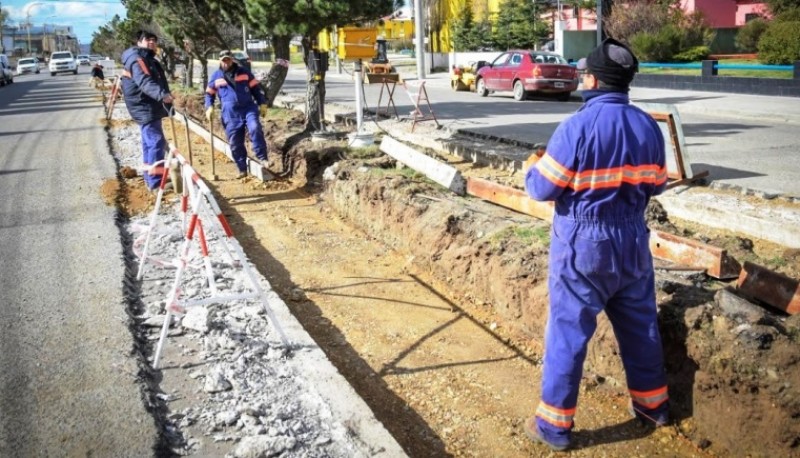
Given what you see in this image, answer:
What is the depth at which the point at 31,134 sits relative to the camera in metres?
17.0

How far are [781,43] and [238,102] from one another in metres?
17.2

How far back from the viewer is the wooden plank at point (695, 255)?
15.9 ft

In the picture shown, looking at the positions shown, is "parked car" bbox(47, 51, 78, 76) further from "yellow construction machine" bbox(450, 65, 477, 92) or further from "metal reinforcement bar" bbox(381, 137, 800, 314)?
"metal reinforcement bar" bbox(381, 137, 800, 314)

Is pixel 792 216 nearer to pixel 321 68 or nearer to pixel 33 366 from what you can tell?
pixel 33 366

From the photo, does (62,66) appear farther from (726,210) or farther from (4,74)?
(726,210)

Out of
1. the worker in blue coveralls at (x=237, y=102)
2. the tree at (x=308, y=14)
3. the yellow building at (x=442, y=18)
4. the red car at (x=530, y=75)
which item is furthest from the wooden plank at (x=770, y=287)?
the yellow building at (x=442, y=18)

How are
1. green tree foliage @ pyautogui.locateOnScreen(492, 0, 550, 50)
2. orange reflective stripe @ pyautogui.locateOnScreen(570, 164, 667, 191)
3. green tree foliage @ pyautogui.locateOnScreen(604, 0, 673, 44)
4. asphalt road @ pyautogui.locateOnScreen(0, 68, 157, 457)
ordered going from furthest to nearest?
green tree foliage @ pyautogui.locateOnScreen(492, 0, 550, 50) < green tree foliage @ pyautogui.locateOnScreen(604, 0, 673, 44) < asphalt road @ pyautogui.locateOnScreen(0, 68, 157, 457) < orange reflective stripe @ pyautogui.locateOnScreen(570, 164, 667, 191)

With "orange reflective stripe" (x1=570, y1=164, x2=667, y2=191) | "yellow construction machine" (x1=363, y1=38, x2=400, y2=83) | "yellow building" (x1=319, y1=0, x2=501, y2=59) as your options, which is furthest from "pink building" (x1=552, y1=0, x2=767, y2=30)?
"orange reflective stripe" (x1=570, y1=164, x2=667, y2=191)

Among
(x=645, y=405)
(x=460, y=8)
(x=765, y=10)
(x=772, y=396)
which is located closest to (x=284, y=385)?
(x=645, y=405)

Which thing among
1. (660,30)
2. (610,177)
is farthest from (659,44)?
(610,177)

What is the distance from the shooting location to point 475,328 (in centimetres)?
548

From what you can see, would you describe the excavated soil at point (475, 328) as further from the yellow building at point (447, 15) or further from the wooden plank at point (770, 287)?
the yellow building at point (447, 15)

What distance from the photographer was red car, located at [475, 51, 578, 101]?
2205 cm

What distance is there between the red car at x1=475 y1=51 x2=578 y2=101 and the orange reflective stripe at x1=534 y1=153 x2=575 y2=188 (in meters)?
18.7
